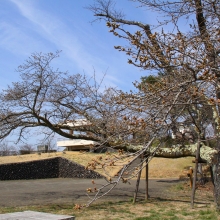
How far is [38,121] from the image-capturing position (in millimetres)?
12859

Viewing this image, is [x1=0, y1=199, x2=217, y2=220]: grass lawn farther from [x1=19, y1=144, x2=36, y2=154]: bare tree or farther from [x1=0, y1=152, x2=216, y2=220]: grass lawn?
[x1=19, y1=144, x2=36, y2=154]: bare tree

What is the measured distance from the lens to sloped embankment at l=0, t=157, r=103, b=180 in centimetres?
2545

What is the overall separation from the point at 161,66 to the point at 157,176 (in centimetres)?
1953

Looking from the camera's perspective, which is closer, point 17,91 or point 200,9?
point 200,9

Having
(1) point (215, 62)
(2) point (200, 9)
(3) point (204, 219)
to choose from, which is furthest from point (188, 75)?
(3) point (204, 219)

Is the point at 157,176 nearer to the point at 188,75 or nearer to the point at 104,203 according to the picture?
the point at 104,203

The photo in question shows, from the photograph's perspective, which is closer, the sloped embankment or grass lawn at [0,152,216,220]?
grass lawn at [0,152,216,220]

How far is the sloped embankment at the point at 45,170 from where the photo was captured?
25.5 m

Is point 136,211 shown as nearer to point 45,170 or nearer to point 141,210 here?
point 141,210

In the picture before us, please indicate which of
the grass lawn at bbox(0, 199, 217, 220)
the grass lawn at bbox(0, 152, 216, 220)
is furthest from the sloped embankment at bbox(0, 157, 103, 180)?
the grass lawn at bbox(0, 199, 217, 220)

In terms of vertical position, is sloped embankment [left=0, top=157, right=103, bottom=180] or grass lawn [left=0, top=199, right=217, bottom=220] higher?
sloped embankment [left=0, top=157, right=103, bottom=180]

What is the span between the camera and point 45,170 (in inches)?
1074

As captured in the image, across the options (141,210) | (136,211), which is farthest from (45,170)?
(136,211)

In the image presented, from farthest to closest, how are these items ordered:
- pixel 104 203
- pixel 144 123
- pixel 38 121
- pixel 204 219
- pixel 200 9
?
1. pixel 38 121
2. pixel 104 203
3. pixel 204 219
4. pixel 200 9
5. pixel 144 123
